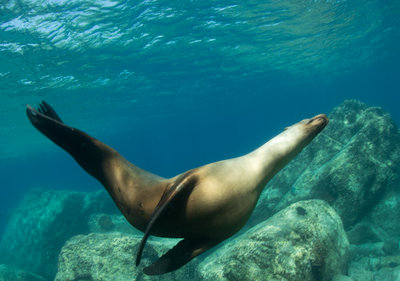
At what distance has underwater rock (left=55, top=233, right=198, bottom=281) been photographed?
593 cm

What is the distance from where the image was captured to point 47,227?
11773 mm

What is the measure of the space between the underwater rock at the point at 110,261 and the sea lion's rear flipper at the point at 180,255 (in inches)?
155

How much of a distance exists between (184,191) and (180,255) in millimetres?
607

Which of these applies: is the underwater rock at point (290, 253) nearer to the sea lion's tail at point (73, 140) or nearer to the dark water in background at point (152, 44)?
the sea lion's tail at point (73, 140)

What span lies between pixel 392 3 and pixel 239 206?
79.6 feet

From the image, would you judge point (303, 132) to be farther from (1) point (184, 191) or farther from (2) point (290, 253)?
(2) point (290, 253)

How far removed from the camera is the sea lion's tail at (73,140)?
2520mm

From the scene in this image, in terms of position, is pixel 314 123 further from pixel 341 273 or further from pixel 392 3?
pixel 392 3

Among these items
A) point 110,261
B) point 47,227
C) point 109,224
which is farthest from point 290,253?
point 47,227

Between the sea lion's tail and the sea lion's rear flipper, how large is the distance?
116cm

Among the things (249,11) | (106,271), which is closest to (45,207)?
(106,271)

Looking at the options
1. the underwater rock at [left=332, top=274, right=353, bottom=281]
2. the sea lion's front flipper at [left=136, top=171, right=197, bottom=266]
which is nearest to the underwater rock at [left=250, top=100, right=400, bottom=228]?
the underwater rock at [left=332, top=274, right=353, bottom=281]

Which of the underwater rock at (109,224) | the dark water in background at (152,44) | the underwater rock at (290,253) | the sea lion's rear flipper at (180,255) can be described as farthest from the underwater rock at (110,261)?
the dark water in background at (152,44)

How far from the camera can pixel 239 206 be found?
2.30 metres
